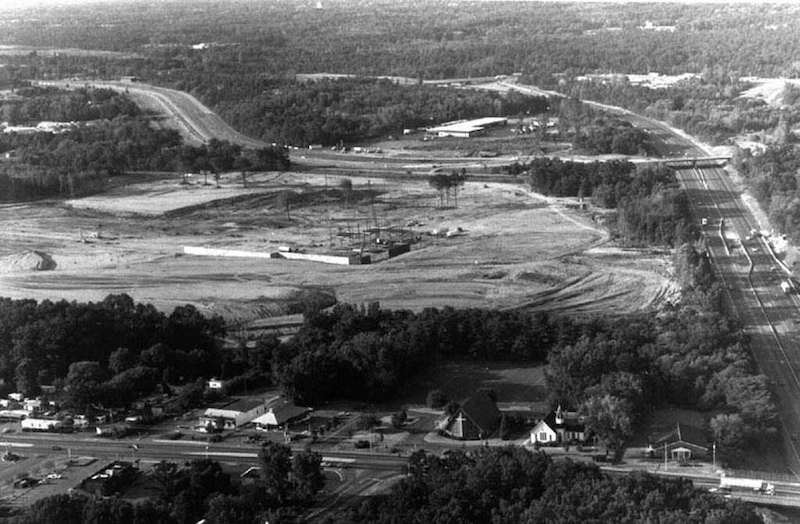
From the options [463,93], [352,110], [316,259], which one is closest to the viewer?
[316,259]

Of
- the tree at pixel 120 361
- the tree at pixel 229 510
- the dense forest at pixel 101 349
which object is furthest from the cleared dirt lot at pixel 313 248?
the tree at pixel 229 510

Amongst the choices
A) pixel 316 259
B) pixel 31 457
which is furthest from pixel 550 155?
pixel 31 457

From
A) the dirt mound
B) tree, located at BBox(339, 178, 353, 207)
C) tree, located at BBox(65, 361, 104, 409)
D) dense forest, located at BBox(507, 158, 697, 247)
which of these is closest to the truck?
tree, located at BBox(65, 361, 104, 409)

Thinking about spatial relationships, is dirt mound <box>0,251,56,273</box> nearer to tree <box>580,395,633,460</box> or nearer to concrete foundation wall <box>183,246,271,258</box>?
concrete foundation wall <box>183,246,271,258</box>

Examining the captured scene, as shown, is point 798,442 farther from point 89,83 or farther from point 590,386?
point 89,83

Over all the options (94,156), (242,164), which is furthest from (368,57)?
(94,156)

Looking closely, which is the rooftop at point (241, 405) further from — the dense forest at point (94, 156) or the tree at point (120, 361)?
the dense forest at point (94, 156)

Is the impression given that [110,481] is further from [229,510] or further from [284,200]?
[284,200]
